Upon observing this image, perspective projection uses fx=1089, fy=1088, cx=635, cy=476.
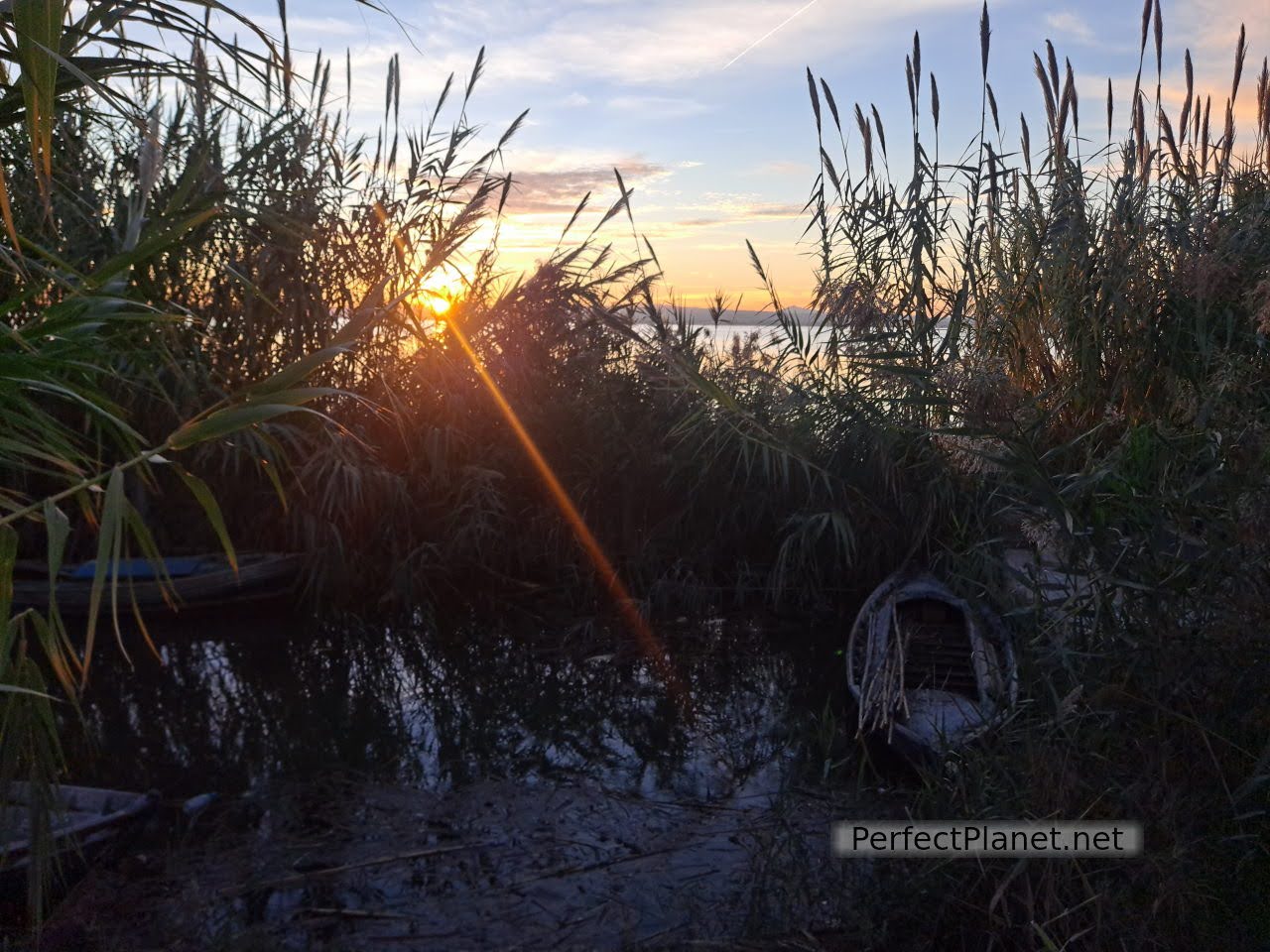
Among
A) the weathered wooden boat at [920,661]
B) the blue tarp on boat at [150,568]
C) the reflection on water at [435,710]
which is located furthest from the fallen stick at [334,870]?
the blue tarp on boat at [150,568]

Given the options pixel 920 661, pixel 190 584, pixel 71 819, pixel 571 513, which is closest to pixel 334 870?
pixel 71 819

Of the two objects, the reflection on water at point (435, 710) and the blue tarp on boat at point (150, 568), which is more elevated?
the blue tarp on boat at point (150, 568)

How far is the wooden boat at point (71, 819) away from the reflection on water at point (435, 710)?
83cm

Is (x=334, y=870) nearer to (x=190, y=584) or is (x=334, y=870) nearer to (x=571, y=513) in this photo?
(x=190, y=584)

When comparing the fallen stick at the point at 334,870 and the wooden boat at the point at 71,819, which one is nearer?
the wooden boat at the point at 71,819

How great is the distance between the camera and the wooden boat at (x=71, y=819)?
10.6 ft

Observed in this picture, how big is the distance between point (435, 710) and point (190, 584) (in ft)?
7.36

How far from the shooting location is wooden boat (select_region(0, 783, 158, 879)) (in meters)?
3.23

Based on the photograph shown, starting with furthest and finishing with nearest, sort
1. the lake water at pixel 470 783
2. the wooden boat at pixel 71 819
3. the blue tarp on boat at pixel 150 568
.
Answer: the blue tarp on boat at pixel 150 568 < the lake water at pixel 470 783 < the wooden boat at pixel 71 819

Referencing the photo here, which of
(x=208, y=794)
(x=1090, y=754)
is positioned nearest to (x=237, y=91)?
(x=1090, y=754)

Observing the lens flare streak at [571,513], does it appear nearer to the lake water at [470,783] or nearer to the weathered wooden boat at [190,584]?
the lake water at [470,783]

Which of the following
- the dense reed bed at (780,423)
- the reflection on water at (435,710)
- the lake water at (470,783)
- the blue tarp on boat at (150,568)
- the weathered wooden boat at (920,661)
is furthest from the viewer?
the blue tarp on boat at (150,568)

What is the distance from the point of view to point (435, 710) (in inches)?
229

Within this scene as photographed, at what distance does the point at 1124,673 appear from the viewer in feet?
9.03
